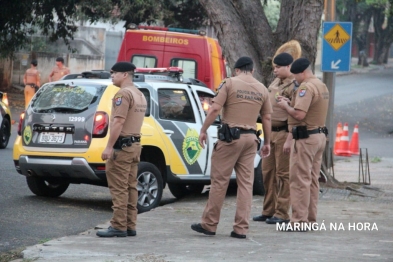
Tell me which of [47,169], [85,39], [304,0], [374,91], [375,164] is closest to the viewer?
[47,169]

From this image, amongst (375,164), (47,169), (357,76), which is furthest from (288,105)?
(357,76)

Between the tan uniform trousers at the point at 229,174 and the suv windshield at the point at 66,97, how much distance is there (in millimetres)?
2405

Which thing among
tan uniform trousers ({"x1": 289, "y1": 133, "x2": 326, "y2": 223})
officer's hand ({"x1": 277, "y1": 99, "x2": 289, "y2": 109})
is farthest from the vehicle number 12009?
tan uniform trousers ({"x1": 289, "y1": 133, "x2": 326, "y2": 223})

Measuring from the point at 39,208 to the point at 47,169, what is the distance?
1.61 ft

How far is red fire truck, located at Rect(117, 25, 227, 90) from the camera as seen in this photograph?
64.0ft

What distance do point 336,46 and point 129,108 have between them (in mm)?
6638

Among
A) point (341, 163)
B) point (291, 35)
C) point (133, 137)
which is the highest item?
point (291, 35)

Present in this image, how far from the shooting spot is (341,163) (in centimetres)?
1941

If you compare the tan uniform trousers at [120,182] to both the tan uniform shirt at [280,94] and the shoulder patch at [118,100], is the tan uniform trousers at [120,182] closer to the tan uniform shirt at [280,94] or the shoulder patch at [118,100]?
the shoulder patch at [118,100]

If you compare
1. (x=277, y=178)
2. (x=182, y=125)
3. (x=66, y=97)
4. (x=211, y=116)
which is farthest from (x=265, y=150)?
(x=66, y=97)

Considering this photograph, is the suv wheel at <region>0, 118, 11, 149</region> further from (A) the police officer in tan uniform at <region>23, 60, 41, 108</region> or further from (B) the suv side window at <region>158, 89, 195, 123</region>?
(B) the suv side window at <region>158, 89, 195, 123</region>

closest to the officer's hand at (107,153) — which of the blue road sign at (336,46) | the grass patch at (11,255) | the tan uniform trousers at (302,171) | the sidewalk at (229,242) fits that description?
the sidewalk at (229,242)

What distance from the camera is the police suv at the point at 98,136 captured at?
10.2 metres

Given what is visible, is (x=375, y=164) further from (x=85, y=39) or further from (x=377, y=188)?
(x=85, y=39)
